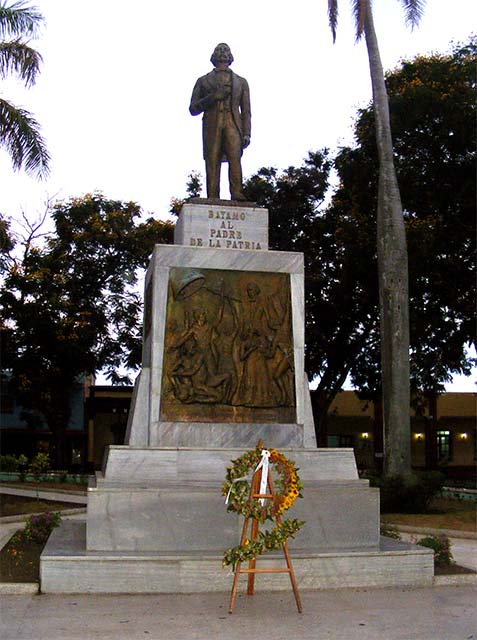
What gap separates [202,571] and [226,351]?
3.60 m

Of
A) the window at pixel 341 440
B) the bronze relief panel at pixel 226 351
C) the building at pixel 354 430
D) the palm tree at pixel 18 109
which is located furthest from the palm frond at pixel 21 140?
the window at pixel 341 440

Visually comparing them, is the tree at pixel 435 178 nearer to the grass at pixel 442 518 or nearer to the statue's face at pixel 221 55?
the grass at pixel 442 518

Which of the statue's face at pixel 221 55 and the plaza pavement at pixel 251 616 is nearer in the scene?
→ the plaza pavement at pixel 251 616

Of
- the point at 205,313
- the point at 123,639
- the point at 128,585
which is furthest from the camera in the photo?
the point at 205,313

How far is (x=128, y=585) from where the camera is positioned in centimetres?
957

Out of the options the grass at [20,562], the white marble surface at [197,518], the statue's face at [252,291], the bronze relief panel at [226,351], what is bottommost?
the grass at [20,562]

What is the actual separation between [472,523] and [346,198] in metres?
15.2

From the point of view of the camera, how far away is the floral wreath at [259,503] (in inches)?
340

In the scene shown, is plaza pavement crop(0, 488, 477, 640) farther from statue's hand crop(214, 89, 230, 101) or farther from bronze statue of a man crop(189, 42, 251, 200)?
statue's hand crop(214, 89, 230, 101)

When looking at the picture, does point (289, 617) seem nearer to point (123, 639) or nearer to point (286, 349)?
point (123, 639)

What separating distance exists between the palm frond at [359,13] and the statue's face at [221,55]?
1040 cm

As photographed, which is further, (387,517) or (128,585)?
(387,517)

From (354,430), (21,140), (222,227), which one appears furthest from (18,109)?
(354,430)

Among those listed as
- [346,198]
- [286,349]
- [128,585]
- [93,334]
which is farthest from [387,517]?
[93,334]
